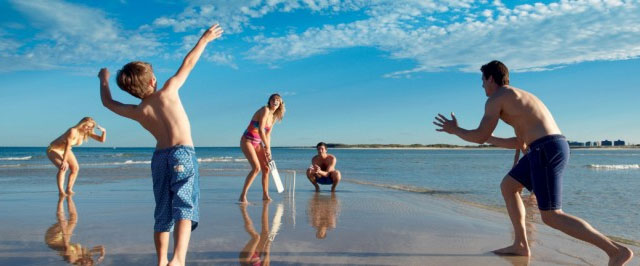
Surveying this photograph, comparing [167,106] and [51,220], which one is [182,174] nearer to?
[167,106]

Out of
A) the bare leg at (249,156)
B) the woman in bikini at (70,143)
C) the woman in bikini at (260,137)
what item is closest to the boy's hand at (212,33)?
the woman in bikini at (260,137)

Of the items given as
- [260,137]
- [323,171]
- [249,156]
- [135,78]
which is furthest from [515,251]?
[323,171]

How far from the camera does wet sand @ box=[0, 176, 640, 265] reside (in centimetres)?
416

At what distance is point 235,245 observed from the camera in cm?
459

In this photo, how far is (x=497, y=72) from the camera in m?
4.14

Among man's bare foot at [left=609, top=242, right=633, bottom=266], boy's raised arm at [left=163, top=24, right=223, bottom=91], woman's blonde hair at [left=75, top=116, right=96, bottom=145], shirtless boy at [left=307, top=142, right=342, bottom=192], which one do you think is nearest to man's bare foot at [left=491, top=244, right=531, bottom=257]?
man's bare foot at [left=609, top=242, right=633, bottom=266]

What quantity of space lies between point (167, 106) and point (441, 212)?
487cm

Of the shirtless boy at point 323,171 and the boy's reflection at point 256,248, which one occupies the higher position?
the shirtless boy at point 323,171

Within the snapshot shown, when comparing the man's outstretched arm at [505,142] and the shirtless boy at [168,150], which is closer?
the shirtless boy at [168,150]

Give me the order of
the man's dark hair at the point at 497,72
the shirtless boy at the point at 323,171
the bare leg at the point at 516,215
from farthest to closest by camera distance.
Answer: the shirtless boy at the point at 323,171
the bare leg at the point at 516,215
the man's dark hair at the point at 497,72

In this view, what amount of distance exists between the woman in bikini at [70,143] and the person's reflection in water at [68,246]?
3.47m

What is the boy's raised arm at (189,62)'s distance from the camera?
341 centimetres

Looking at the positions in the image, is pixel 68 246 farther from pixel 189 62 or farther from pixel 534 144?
pixel 534 144

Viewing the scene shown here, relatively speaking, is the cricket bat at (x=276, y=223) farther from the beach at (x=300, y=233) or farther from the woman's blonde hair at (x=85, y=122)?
the woman's blonde hair at (x=85, y=122)
